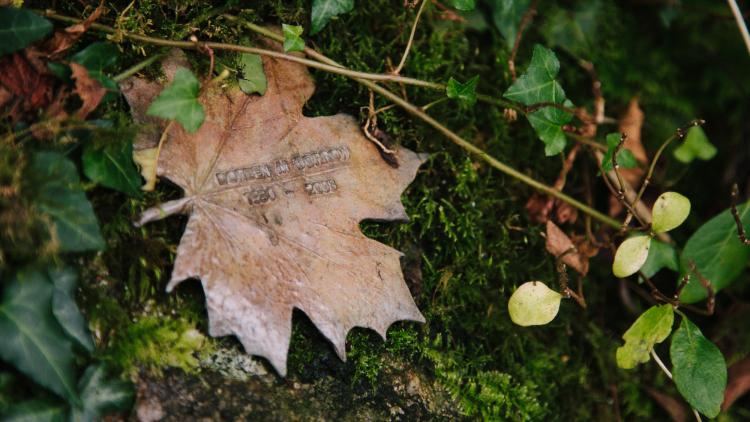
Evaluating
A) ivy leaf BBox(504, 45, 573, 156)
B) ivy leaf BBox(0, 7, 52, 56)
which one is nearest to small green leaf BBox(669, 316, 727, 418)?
ivy leaf BBox(504, 45, 573, 156)

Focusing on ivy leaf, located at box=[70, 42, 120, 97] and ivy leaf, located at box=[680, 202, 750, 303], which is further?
ivy leaf, located at box=[680, 202, 750, 303]

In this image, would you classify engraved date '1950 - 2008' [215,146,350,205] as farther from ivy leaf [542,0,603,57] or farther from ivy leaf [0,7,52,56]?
ivy leaf [542,0,603,57]

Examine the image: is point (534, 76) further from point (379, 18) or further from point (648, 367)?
point (648, 367)

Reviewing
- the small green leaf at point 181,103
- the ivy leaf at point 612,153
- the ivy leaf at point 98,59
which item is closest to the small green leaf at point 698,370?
the ivy leaf at point 612,153

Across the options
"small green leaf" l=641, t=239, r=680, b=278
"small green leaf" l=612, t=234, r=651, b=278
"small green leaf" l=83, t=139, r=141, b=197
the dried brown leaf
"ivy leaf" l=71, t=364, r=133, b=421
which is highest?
the dried brown leaf

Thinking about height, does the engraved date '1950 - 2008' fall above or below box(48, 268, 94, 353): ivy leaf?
above

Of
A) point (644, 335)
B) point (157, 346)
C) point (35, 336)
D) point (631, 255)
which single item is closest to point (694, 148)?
point (631, 255)

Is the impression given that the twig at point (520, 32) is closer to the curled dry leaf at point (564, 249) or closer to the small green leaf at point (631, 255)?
the curled dry leaf at point (564, 249)
